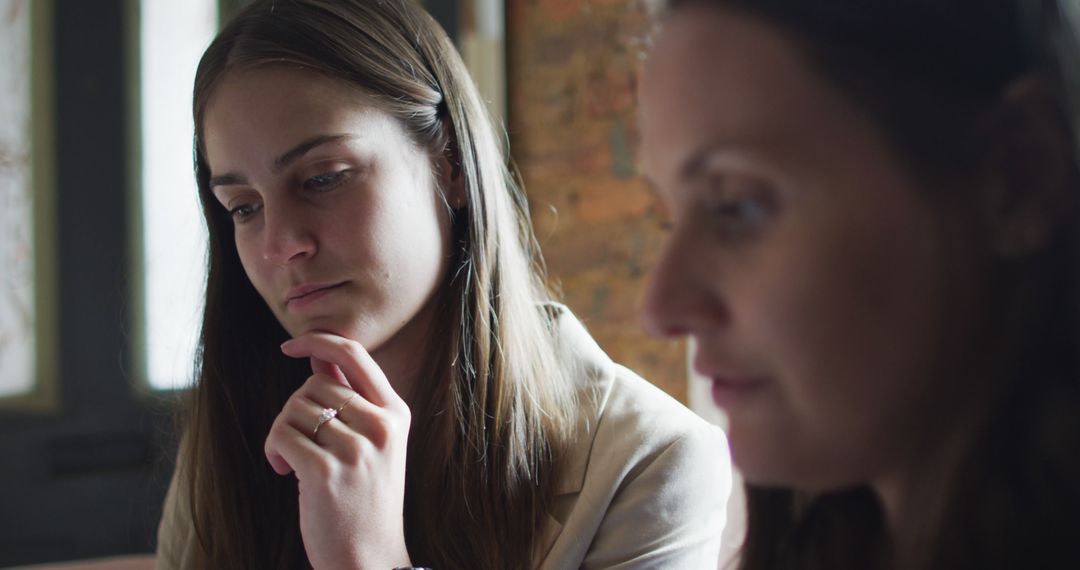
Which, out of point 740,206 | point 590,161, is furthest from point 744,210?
point 590,161

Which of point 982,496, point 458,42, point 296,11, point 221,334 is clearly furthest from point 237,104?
point 458,42

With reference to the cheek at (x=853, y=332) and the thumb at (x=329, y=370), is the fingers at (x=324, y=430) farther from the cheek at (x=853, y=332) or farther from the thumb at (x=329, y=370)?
the cheek at (x=853, y=332)

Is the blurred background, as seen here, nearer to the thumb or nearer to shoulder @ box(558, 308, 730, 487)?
A: shoulder @ box(558, 308, 730, 487)

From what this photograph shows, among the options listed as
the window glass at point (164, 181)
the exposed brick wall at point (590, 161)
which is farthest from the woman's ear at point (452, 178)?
the window glass at point (164, 181)

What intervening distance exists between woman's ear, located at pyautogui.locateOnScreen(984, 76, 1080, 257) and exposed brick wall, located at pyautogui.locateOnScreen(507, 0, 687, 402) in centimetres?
198

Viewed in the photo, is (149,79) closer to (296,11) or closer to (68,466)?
(68,466)

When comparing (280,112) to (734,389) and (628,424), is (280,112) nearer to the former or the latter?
(628,424)

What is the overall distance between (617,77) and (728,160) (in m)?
2.17

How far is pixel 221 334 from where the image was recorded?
1.19 m

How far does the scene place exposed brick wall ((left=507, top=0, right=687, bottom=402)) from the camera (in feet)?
7.93

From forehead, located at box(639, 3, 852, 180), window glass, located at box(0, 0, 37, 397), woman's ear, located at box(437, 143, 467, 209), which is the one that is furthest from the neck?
window glass, located at box(0, 0, 37, 397)

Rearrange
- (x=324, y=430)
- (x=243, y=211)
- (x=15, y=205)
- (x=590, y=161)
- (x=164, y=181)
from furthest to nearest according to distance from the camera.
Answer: (x=590, y=161), (x=164, y=181), (x=15, y=205), (x=243, y=211), (x=324, y=430)

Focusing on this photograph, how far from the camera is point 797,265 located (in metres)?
0.35

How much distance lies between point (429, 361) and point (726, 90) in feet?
2.59
